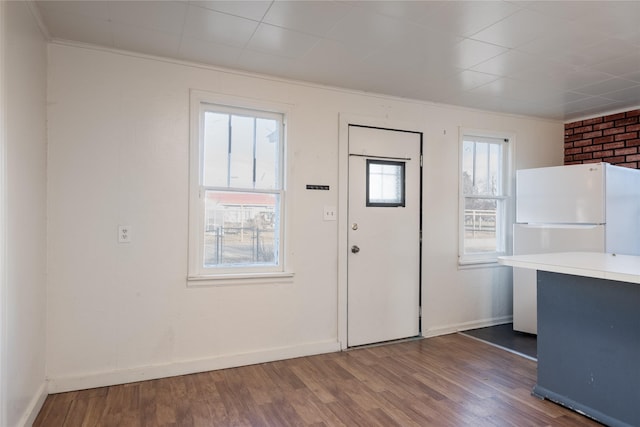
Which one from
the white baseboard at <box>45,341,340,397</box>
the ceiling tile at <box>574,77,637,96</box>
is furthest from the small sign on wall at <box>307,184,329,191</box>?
the ceiling tile at <box>574,77,637,96</box>

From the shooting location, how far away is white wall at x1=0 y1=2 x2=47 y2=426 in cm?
185

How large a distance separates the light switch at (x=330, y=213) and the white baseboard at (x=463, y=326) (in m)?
1.55

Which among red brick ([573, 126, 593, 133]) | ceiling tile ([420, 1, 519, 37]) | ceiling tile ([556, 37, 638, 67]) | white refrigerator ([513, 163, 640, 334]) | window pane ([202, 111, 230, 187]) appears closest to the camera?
ceiling tile ([420, 1, 519, 37])

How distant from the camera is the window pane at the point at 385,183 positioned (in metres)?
3.72

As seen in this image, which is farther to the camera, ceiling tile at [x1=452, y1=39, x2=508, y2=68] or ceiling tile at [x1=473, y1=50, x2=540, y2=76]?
ceiling tile at [x1=473, y1=50, x2=540, y2=76]

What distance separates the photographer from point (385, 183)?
3787mm

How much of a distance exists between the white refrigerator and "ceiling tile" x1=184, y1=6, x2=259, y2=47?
10.3ft

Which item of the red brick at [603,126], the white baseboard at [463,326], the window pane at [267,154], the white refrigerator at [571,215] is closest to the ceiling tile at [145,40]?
the window pane at [267,154]

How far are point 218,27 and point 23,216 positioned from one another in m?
1.57

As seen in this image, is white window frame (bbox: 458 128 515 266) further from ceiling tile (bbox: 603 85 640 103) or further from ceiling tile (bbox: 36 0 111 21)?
ceiling tile (bbox: 36 0 111 21)

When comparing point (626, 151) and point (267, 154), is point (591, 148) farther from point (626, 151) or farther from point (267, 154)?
point (267, 154)

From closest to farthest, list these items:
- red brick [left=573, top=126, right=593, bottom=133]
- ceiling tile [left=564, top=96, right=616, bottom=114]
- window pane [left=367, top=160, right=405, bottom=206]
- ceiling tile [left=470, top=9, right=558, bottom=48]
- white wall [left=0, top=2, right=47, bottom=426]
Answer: white wall [left=0, top=2, right=47, bottom=426]
ceiling tile [left=470, top=9, right=558, bottom=48]
window pane [left=367, top=160, right=405, bottom=206]
ceiling tile [left=564, top=96, right=616, bottom=114]
red brick [left=573, top=126, right=593, bottom=133]

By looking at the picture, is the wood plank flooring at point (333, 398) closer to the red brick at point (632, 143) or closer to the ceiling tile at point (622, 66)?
the ceiling tile at point (622, 66)

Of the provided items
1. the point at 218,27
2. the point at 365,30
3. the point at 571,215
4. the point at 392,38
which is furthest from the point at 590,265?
the point at 218,27
